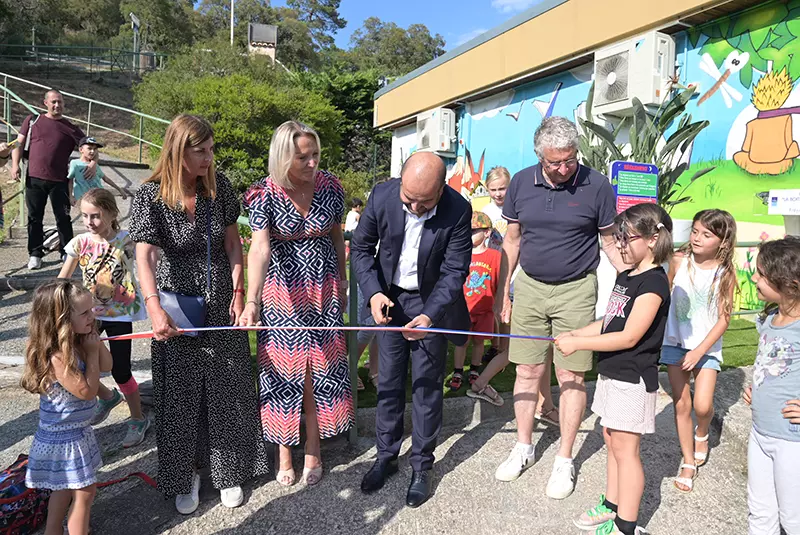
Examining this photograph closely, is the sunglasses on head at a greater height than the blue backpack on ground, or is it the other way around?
the sunglasses on head

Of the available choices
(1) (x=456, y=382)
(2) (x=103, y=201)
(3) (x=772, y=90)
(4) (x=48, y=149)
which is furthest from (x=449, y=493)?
(3) (x=772, y=90)

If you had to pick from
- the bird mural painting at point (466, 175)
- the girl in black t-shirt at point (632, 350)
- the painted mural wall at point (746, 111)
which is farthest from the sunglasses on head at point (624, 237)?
the bird mural painting at point (466, 175)

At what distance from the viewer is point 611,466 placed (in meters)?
2.74

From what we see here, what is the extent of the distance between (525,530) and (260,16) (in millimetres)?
51874

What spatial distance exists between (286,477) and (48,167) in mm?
5315

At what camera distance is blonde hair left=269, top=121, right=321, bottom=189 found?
272 cm

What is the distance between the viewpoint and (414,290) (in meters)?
2.96

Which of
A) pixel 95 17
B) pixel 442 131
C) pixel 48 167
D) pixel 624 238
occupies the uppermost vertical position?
pixel 95 17

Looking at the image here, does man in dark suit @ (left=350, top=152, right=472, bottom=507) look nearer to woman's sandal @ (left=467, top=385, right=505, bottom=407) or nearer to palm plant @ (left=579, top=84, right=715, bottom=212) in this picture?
woman's sandal @ (left=467, top=385, right=505, bottom=407)

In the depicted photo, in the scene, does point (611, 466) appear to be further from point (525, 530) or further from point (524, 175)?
point (524, 175)

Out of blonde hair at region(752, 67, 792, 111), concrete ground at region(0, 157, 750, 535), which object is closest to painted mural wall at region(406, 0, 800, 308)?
blonde hair at region(752, 67, 792, 111)

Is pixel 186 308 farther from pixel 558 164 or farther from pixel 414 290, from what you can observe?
pixel 558 164

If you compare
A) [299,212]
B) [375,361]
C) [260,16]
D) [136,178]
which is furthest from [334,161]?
[260,16]

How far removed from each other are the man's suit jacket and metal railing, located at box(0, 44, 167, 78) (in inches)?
1099
